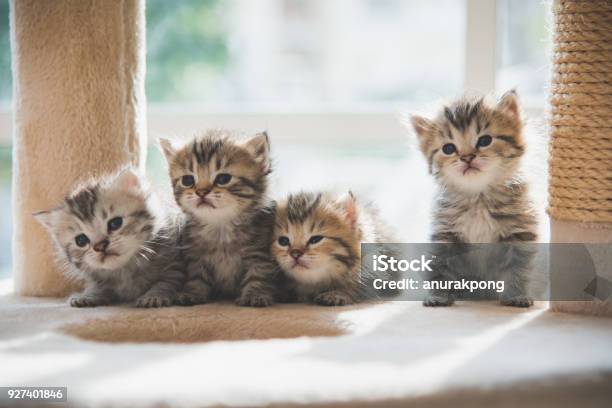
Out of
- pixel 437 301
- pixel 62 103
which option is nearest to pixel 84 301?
pixel 62 103

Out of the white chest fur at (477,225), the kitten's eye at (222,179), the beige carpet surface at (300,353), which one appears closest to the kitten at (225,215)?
the kitten's eye at (222,179)

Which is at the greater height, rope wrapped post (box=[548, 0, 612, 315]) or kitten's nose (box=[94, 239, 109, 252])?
rope wrapped post (box=[548, 0, 612, 315])

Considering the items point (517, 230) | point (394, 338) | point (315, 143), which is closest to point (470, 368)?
point (394, 338)

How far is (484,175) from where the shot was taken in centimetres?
177

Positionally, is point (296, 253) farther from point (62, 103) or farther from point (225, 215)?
point (62, 103)

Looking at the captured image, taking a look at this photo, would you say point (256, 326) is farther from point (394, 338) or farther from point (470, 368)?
point (470, 368)

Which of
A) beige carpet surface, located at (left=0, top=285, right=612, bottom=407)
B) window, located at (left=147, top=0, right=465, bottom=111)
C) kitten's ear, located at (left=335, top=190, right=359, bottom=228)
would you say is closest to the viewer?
beige carpet surface, located at (left=0, top=285, right=612, bottom=407)

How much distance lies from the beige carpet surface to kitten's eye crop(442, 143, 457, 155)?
402 mm

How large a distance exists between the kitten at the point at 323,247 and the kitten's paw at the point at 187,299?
0.23 metres

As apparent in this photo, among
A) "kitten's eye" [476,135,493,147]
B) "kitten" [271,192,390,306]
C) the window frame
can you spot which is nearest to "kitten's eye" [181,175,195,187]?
"kitten" [271,192,390,306]

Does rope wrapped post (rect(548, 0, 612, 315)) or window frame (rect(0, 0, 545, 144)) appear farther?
window frame (rect(0, 0, 545, 144))

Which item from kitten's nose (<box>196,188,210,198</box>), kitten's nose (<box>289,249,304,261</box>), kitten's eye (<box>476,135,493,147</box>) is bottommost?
kitten's nose (<box>289,249,304,261</box>)

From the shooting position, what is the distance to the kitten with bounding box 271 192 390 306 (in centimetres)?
179

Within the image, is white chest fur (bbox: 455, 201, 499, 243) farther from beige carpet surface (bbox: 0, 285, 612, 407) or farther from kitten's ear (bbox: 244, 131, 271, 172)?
kitten's ear (bbox: 244, 131, 271, 172)
